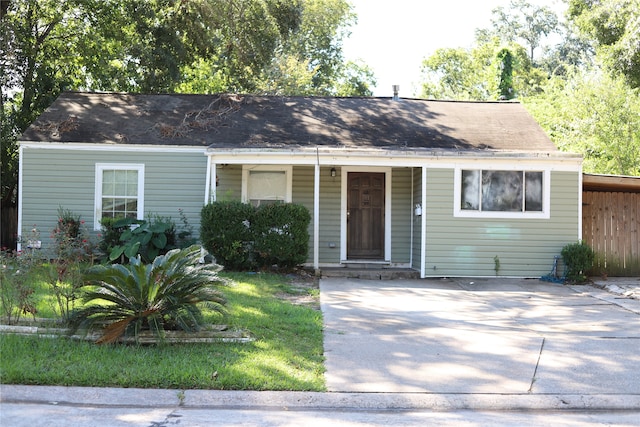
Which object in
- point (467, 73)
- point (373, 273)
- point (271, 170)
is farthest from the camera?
point (467, 73)

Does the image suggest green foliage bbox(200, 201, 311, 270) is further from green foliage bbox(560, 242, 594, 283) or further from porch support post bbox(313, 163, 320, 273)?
green foliage bbox(560, 242, 594, 283)

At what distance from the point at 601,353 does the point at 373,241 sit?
8.45m

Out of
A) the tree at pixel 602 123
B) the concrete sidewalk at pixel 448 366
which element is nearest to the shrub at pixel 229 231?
the concrete sidewalk at pixel 448 366

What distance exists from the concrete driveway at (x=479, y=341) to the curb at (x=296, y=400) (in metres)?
0.16

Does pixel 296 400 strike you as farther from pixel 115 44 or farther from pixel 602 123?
pixel 602 123

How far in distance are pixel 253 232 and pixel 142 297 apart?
6.43 meters

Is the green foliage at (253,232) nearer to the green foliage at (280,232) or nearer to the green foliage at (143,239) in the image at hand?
the green foliage at (280,232)

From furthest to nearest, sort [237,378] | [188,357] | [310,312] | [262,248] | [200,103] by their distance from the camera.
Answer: [200,103] → [262,248] → [310,312] → [188,357] → [237,378]

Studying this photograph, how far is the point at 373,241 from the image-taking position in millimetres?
15273

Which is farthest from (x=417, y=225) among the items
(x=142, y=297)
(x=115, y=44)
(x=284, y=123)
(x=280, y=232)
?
(x=115, y=44)

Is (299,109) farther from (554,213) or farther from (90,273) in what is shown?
(90,273)

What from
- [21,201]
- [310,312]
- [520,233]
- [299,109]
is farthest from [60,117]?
[520,233]

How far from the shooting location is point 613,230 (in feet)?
47.7

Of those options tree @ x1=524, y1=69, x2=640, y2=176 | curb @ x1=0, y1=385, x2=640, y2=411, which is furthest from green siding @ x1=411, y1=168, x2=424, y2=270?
tree @ x1=524, y1=69, x2=640, y2=176
